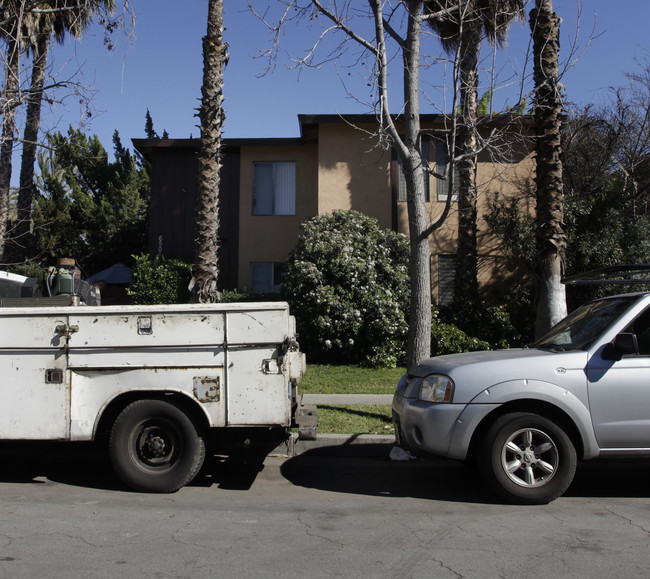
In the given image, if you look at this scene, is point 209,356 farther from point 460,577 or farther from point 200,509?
point 460,577

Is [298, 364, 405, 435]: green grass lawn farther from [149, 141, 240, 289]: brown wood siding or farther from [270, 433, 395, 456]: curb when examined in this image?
[149, 141, 240, 289]: brown wood siding

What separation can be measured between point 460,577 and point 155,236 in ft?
51.2

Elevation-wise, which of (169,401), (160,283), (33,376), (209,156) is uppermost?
(209,156)

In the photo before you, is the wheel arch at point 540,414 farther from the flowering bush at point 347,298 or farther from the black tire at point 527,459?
the flowering bush at point 347,298

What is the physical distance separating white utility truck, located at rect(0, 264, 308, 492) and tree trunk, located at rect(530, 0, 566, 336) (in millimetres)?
5949

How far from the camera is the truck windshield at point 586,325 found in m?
5.74

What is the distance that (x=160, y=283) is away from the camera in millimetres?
15336

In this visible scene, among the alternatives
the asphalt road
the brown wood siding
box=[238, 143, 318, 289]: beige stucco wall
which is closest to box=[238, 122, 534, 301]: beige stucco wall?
box=[238, 143, 318, 289]: beige stucco wall

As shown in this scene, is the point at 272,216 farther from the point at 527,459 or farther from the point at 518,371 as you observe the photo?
the point at 527,459

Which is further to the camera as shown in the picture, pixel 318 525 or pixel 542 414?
pixel 542 414

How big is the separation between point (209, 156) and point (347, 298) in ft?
13.5

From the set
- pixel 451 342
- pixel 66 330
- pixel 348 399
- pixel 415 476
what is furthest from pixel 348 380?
pixel 66 330

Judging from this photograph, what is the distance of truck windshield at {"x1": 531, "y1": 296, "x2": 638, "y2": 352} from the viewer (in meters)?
5.74

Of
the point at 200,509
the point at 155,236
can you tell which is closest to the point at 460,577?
the point at 200,509
